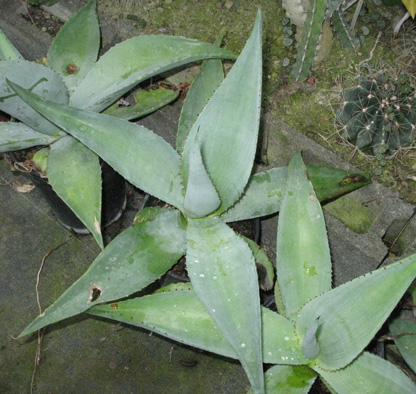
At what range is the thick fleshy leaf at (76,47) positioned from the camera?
1.62 m

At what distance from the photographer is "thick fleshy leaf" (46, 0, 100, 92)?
1.62m

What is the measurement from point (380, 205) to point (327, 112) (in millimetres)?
420

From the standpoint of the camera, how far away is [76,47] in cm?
164

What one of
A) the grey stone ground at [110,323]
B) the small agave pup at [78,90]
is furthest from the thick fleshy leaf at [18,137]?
the grey stone ground at [110,323]

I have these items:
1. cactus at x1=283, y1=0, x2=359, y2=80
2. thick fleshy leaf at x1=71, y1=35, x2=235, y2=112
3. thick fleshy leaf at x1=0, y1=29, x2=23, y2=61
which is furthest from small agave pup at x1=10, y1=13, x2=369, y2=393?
cactus at x1=283, y1=0, x2=359, y2=80

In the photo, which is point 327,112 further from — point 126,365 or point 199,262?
point 126,365

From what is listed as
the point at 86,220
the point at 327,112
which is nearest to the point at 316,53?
the point at 327,112

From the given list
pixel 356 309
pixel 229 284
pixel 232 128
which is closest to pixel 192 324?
pixel 229 284

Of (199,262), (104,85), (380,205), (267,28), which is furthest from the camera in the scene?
(267,28)

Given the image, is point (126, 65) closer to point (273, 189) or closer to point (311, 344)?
point (273, 189)

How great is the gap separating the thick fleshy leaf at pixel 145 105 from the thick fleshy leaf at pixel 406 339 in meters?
1.05

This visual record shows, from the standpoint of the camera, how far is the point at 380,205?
5.65 ft

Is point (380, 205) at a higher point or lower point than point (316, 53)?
lower

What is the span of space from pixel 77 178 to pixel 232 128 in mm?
539
